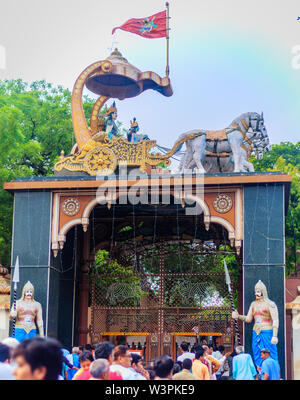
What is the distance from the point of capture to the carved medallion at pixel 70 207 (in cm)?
1522

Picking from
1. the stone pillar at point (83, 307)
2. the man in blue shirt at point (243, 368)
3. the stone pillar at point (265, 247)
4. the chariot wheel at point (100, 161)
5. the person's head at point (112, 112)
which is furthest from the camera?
the stone pillar at point (83, 307)

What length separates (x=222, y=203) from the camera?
1473 cm

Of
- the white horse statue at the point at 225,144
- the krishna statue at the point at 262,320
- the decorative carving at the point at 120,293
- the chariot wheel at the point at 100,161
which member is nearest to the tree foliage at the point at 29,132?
the decorative carving at the point at 120,293

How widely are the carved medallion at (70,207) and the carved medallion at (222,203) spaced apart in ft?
10.3

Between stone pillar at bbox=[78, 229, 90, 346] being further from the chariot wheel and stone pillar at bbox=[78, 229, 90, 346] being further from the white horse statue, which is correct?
the white horse statue

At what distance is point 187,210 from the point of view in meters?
16.9

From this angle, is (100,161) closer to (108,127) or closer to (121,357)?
(108,127)

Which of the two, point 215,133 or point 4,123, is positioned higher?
point 4,123

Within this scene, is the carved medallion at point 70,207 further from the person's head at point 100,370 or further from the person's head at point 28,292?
the person's head at point 100,370

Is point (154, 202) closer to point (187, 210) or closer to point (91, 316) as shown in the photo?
point (187, 210)

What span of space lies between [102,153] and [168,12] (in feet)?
13.3

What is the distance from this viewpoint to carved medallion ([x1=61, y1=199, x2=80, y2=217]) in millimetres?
15219

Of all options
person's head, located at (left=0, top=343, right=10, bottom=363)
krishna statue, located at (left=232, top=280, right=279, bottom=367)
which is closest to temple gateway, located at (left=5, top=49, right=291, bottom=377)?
krishna statue, located at (left=232, top=280, right=279, bottom=367)
